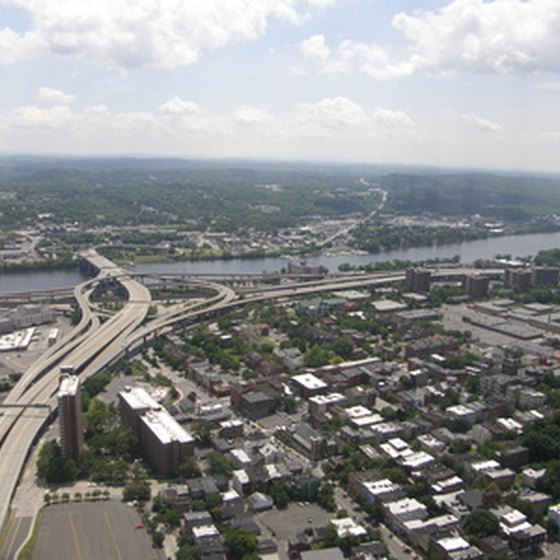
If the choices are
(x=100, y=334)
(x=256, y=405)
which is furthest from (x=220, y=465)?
(x=100, y=334)

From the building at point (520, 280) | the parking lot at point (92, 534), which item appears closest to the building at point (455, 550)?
the parking lot at point (92, 534)

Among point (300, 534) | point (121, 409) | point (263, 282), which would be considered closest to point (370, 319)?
point (263, 282)

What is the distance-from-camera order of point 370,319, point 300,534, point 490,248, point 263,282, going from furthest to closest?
1. point 490,248
2. point 263,282
3. point 370,319
4. point 300,534

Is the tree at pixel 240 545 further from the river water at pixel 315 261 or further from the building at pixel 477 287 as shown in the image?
the river water at pixel 315 261

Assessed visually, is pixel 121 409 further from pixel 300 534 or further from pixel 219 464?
pixel 300 534

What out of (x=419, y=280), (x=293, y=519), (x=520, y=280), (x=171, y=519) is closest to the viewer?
(x=171, y=519)

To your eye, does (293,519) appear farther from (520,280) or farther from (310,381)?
(520,280)
